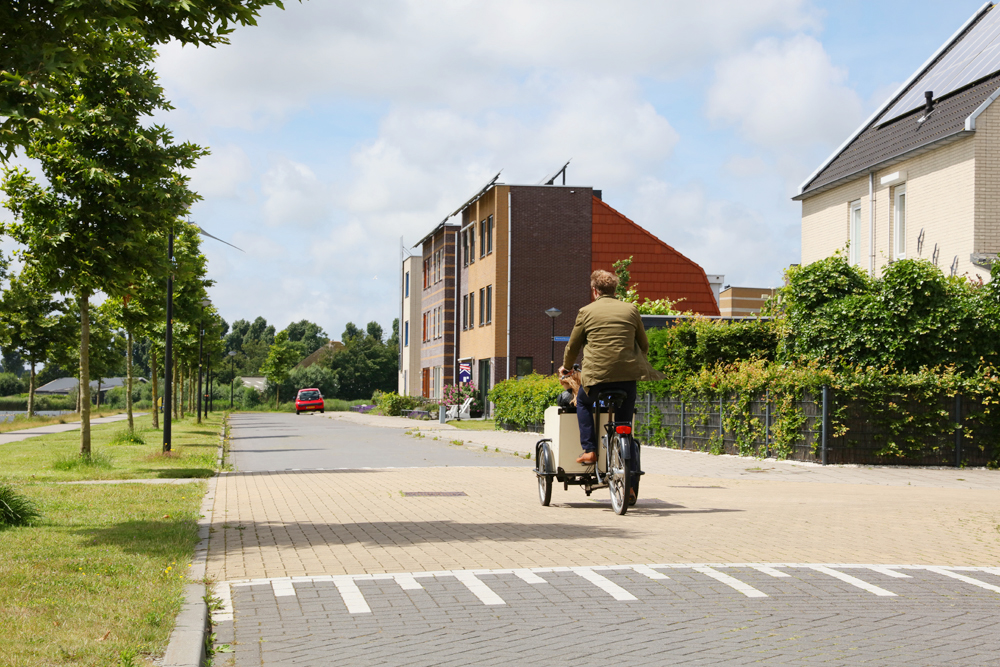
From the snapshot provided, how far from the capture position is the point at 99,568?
21.7ft

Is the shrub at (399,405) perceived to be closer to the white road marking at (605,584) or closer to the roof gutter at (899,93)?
the roof gutter at (899,93)

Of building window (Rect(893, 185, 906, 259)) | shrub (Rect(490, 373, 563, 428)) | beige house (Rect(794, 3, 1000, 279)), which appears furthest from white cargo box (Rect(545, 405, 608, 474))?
building window (Rect(893, 185, 906, 259))

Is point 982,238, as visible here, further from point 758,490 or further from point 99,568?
point 99,568

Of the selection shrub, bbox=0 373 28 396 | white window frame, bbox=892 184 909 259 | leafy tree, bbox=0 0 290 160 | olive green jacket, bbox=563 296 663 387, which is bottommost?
shrub, bbox=0 373 28 396

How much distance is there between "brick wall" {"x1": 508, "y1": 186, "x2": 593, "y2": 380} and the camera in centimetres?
4466

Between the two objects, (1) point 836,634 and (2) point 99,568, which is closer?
(1) point 836,634

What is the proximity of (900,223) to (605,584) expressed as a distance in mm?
21890

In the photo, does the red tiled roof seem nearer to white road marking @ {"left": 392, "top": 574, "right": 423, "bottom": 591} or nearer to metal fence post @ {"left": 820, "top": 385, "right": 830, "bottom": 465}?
metal fence post @ {"left": 820, "top": 385, "right": 830, "bottom": 465}

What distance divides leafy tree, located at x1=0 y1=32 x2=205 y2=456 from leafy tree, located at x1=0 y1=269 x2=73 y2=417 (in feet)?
88.9

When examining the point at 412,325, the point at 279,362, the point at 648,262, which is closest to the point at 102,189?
the point at 648,262

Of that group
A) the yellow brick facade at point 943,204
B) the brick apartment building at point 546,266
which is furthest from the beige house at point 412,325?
the yellow brick facade at point 943,204

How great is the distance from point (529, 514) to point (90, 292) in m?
8.91

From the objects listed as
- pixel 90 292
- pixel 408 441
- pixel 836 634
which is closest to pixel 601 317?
pixel 836 634

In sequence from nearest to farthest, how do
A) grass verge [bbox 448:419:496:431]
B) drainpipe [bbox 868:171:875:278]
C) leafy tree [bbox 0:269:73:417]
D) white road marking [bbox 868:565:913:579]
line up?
1. white road marking [bbox 868:565:913:579]
2. drainpipe [bbox 868:171:875:278]
3. grass verge [bbox 448:419:496:431]
4. leafy tree [bbox 0:269:73:417]
